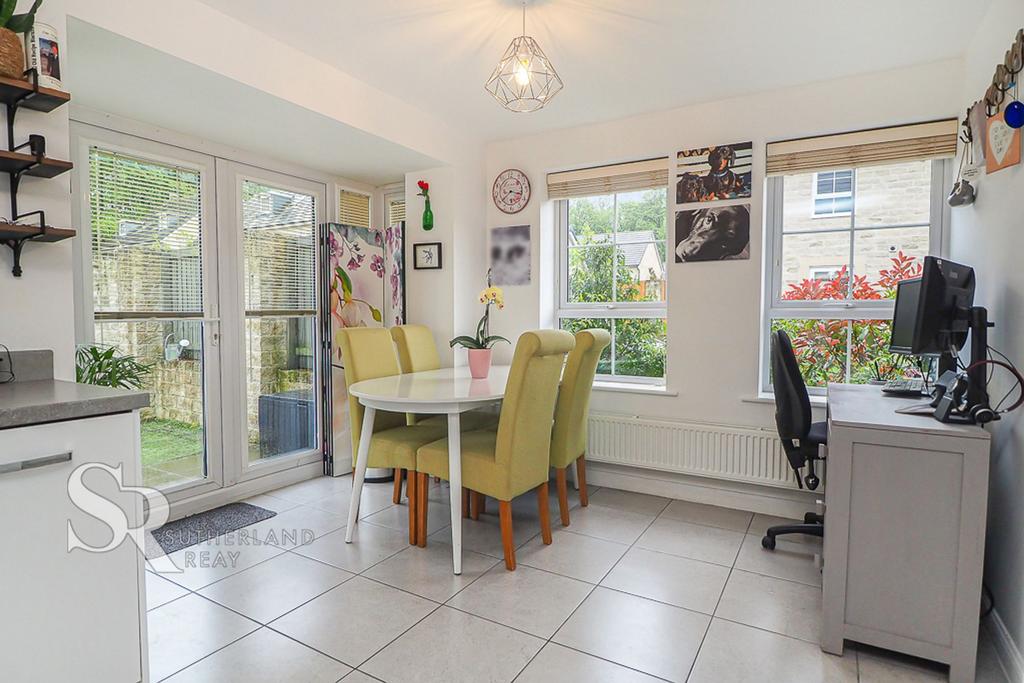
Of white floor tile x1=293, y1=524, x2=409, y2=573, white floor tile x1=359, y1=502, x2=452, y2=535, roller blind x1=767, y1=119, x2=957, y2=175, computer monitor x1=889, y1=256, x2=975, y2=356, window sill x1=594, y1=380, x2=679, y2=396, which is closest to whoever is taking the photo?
computer monitor x1=889, y1=256, x2=975, y2=356

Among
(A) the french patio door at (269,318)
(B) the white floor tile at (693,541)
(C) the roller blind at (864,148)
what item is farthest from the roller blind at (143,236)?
(C) the roller blind at (864,148)

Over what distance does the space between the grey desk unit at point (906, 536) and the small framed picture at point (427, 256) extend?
2.67 metres

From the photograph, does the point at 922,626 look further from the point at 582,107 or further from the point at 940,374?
the point at 582,107

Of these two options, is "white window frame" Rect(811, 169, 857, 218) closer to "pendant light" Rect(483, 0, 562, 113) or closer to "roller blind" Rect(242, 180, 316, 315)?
"pendant light" Rect(483, 0, 562, 113)

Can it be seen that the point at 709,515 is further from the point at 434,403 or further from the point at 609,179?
the point at 609,179

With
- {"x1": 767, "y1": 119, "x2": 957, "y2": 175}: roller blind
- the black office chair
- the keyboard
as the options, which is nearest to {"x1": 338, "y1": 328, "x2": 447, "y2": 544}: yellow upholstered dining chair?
the black office chair

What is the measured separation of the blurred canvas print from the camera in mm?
3812

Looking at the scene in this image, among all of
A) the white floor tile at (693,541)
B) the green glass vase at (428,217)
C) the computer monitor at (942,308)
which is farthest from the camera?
the green glass vase at (428,217)

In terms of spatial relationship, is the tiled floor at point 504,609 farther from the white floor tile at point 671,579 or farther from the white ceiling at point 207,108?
the white ceiling at point 207,108

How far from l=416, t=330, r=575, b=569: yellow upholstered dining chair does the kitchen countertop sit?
4.37ft

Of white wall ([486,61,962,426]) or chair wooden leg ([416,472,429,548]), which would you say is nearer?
chair wooden leg ([416,472,429,548])

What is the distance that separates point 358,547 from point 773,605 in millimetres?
1856

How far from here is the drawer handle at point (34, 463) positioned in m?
1.20

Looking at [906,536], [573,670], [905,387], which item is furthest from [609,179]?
[573,670]
